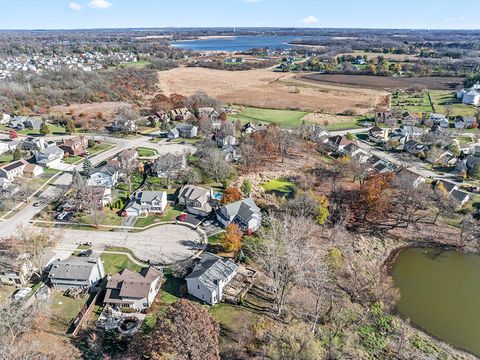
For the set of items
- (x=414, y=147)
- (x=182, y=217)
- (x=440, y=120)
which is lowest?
Result: (x=182, y=217)

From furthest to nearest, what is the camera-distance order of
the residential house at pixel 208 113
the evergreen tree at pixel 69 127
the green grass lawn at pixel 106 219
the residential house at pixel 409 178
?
the residential house at pixel 208 113 < the evergreen tree at pixel 69 127 < the residential house at pixel 409 178 < the green grass lawn at pixel 106 219

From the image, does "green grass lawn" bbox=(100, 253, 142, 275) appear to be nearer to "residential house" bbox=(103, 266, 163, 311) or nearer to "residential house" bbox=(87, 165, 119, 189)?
"residential house" bbox=(103, 266, 163, 311)

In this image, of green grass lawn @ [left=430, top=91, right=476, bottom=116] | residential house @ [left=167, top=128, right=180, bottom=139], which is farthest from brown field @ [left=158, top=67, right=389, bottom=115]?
residential house @ [left=167, top=128, right=180, bottom=139]

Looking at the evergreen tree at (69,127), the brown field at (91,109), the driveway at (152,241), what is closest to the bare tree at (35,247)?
the driveway at (152,241)

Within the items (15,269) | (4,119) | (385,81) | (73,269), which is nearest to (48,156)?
(15,269)

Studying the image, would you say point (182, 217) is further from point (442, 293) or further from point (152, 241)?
point (442, 293)

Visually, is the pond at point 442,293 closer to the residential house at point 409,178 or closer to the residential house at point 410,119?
the residential house at point 409,178

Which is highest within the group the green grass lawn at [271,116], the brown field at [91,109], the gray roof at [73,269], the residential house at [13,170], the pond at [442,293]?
the brown field at [91,109]
